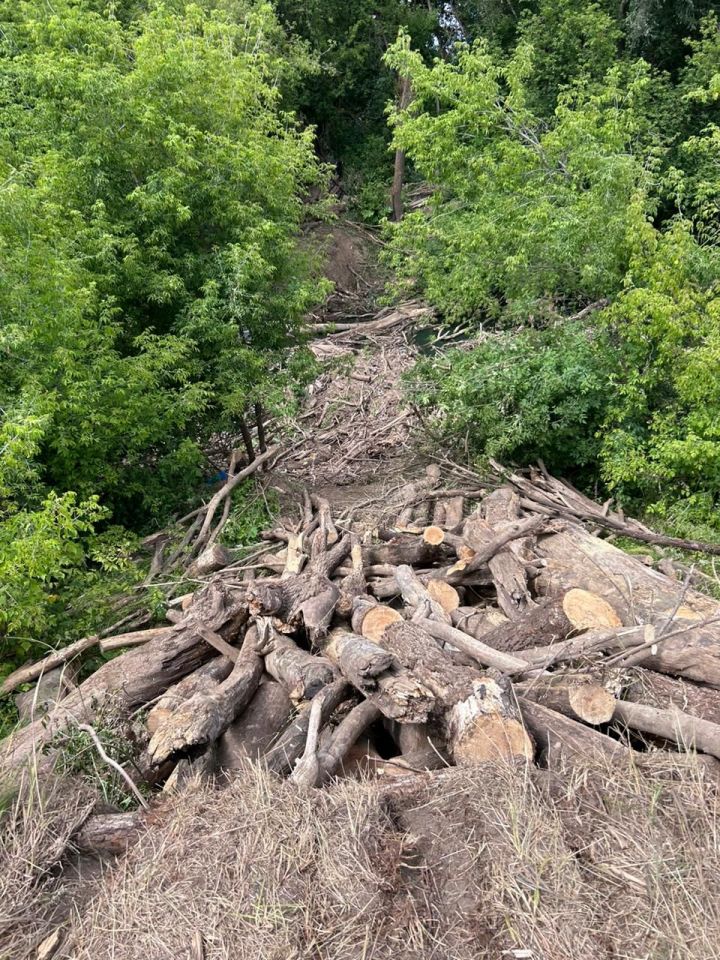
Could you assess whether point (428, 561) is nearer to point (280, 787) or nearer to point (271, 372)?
point (280, 787)

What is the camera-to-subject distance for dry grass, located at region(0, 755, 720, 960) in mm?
2582

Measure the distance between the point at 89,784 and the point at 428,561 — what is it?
3373 mm

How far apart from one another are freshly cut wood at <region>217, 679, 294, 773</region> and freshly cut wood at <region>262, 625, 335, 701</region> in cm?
10

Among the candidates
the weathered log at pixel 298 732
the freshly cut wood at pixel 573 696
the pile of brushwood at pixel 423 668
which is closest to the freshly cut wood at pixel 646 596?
the pile of brushwood at pixel 423 668

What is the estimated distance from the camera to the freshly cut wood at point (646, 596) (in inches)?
151

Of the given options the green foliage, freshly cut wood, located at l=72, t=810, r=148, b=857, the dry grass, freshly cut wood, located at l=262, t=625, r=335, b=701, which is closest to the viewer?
the dry grass

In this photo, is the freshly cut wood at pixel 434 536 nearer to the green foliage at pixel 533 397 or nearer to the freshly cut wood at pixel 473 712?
the freshly cut wood at pixel 473 712

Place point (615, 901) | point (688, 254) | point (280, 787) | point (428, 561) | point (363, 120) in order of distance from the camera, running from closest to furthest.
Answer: point (615, 901)
point (280, 787)
point (428, 561)
point (688, 254)
point (363, 120)

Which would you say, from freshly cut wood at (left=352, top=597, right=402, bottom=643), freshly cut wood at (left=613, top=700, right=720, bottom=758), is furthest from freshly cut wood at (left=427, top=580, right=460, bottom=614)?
freshly cut wood at (left=613, top=700, right=720, bottom=758)

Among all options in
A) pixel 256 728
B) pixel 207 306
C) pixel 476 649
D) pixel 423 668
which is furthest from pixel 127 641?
pixel 207 306

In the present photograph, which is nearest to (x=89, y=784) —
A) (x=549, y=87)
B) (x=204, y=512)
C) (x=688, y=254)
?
(x=204, y=512)

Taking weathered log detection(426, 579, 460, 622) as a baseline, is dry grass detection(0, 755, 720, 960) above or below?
above

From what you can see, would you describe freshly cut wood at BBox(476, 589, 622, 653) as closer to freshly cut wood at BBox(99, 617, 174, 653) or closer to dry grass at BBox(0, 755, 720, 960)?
dry grass at BBox(0, 755, 720, 960)

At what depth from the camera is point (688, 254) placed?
762 centimetres
